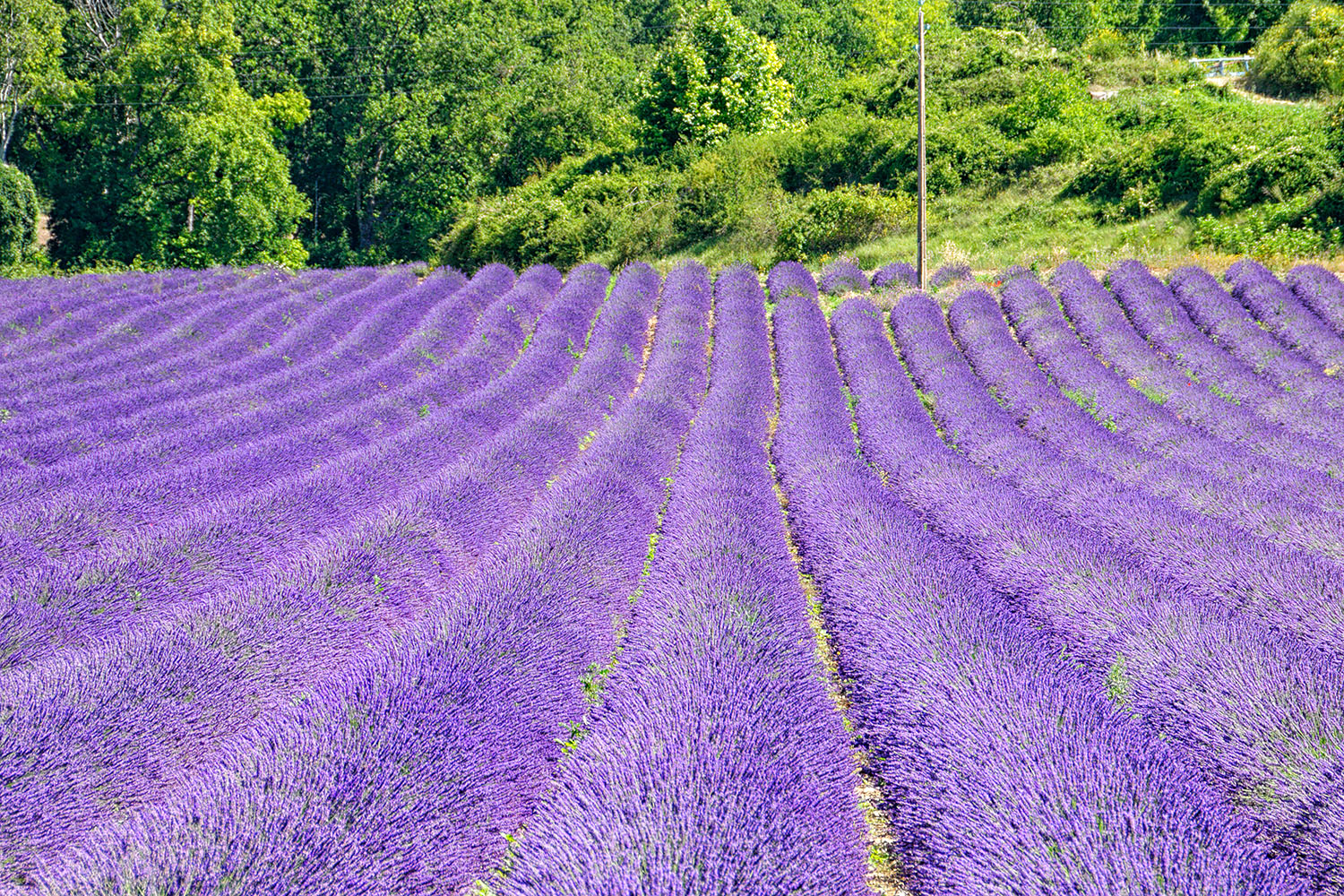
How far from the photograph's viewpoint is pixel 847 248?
67.6 feet

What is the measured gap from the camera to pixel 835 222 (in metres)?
20.5

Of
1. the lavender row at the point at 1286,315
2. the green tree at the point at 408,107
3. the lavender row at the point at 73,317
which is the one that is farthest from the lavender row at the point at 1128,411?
the green tree at the point at 408,107

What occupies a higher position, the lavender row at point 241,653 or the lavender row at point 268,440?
the lavender row at point 268,440

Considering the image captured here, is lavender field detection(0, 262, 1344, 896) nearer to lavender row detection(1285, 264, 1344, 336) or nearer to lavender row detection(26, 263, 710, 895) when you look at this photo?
lavender row detection(26, 263, 710, 895)

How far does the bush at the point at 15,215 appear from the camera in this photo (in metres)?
23.2

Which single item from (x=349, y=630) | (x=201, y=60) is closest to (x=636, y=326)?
(x=349, y=630)

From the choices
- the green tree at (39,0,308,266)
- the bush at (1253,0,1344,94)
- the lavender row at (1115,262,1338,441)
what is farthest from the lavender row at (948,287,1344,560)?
the green tree at (39,0,308,266)

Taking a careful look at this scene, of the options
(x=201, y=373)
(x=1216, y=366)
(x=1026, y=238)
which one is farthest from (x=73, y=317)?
(x=1026, y=238)

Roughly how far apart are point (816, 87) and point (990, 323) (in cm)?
2277

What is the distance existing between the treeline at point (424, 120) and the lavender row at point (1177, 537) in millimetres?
12758

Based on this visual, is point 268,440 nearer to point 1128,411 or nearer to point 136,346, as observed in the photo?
point 136,346

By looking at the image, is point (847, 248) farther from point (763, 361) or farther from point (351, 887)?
point (351, 887)

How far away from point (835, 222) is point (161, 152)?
73.3ft

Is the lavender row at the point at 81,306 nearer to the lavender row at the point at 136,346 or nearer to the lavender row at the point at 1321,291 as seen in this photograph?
the lavender row at the point at 136,346
